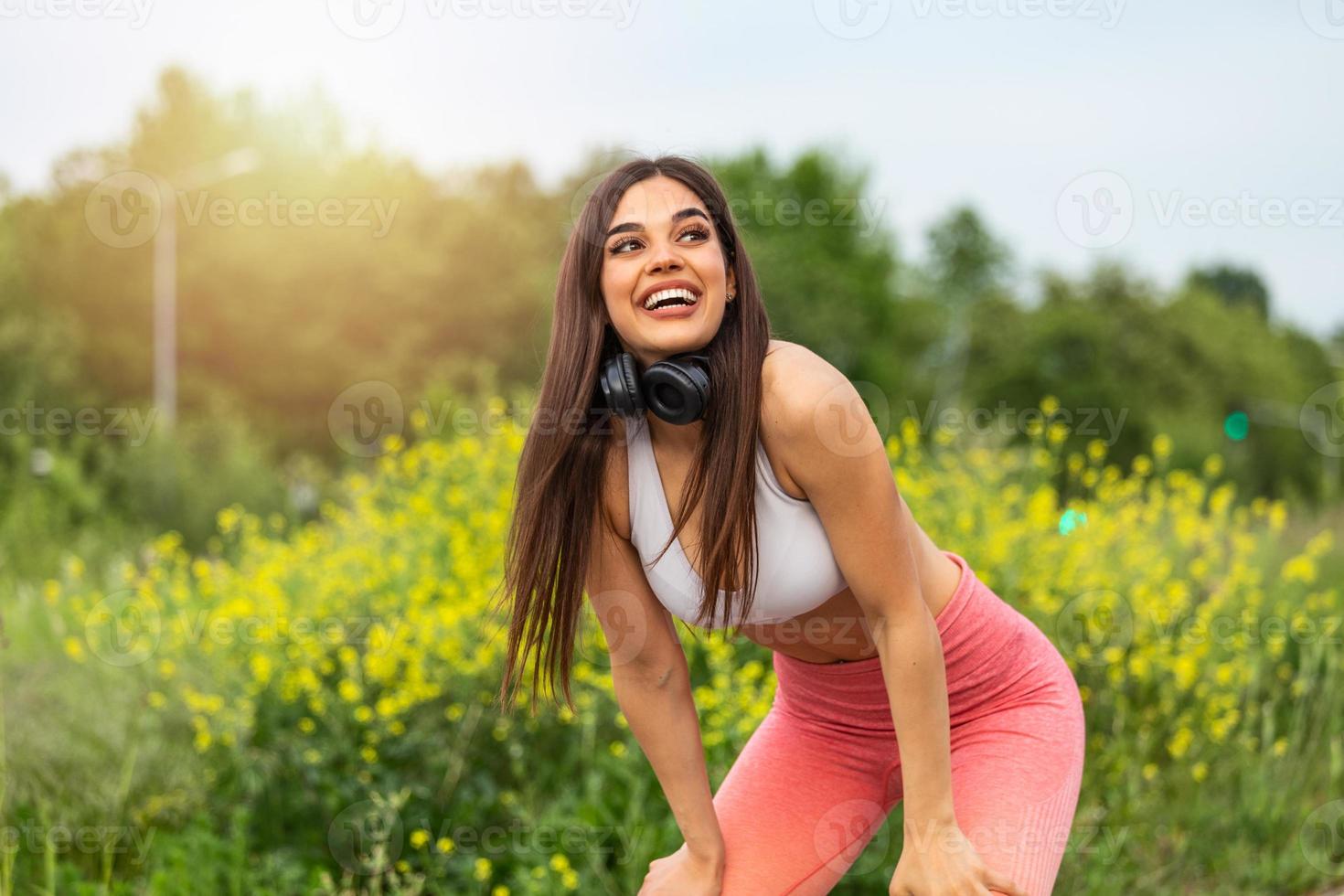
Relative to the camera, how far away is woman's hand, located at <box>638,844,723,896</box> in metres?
2.37

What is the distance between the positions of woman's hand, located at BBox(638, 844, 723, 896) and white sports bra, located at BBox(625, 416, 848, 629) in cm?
50

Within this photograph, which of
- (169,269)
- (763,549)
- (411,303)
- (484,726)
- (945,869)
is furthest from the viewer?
(411,303)

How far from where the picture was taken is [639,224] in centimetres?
222

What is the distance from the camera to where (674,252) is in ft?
7.18

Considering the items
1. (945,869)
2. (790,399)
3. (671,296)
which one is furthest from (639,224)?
(945,869)

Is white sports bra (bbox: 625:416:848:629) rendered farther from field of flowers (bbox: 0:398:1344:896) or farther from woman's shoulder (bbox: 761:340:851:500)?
field of flowers (bbox: 0:398:1344:896)

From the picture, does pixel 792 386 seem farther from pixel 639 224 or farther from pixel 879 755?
pixel 879 755

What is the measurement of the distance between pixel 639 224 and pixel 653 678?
90cm

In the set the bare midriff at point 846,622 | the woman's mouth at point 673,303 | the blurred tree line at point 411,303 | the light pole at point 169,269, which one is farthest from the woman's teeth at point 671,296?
the blurred tree line at point 411,303

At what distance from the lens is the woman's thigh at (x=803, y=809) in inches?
94.7

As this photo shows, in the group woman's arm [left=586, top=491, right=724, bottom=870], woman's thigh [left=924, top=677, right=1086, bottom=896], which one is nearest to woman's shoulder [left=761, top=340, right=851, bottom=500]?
woman's arm [left=586, top=491, right=724, bottom=870]

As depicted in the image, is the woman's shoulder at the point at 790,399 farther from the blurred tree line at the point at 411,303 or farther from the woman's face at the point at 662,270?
the blurred tree line at the point at 411,303

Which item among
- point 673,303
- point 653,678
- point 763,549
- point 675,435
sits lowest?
point 653,678

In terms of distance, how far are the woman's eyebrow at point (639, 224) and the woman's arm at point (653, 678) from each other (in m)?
0.54
